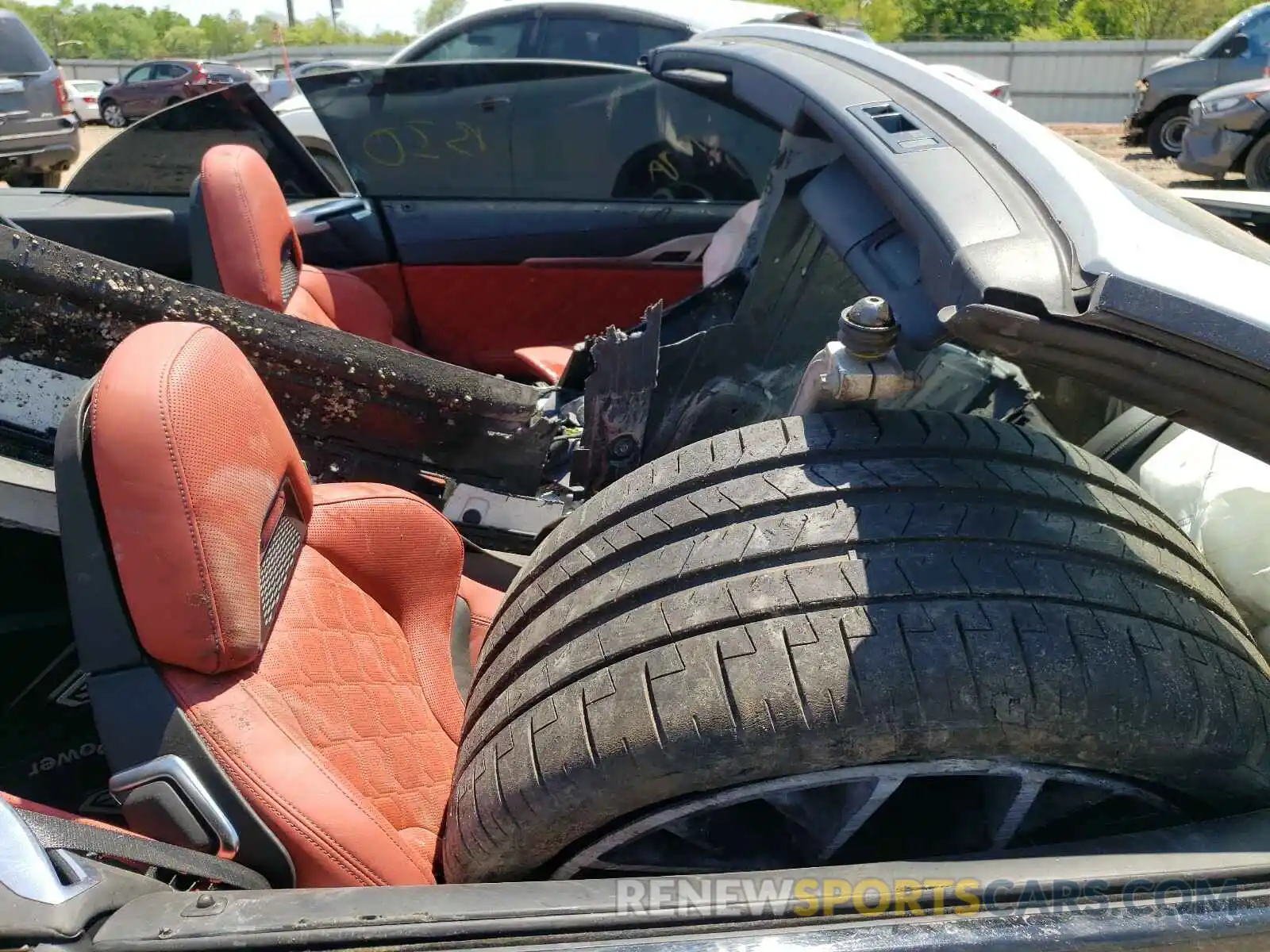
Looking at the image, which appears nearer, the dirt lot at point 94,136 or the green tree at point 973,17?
the dirt lot at point 94,136

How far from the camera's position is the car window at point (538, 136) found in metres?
3.21

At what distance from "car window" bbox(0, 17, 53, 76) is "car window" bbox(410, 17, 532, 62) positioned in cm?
485

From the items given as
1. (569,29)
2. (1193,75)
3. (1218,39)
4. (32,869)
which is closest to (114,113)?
(569,29)

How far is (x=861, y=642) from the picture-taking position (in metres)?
0.98

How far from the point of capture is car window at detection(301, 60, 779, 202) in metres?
3.21

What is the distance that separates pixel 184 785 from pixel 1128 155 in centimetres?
1436

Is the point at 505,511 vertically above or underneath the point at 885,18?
underneath

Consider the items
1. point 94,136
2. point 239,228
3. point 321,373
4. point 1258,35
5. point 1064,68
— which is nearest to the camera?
point 321,373

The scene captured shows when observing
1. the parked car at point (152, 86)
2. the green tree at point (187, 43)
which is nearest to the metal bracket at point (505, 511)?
the parked car at point (152, 86)

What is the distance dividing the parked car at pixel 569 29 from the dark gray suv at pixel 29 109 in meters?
3.87

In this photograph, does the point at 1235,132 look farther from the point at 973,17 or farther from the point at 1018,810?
the point at 973,17

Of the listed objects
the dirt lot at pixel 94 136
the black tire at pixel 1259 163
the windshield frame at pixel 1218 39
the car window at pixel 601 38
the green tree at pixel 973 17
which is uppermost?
the green tree at pixel 973 17

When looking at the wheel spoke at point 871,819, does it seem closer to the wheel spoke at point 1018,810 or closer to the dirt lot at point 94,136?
Answer: the wheel spoke at point 1018,810

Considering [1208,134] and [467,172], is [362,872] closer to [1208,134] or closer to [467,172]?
[467,172]
